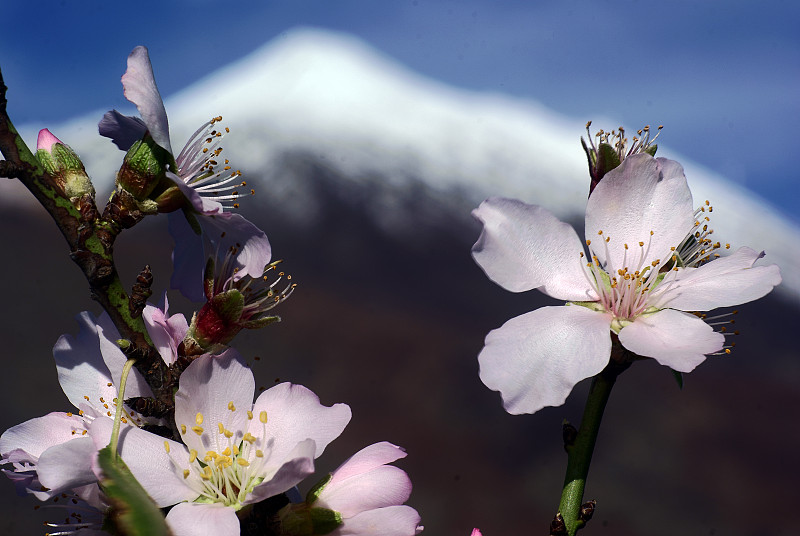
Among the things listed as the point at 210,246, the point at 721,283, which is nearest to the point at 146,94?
the point at 210,246

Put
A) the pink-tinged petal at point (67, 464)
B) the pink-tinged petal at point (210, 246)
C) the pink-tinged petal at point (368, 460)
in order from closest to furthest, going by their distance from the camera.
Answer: the pink-tinged petal at point (67, 464)
the pink-tinged petal at point (368, 460)
the pink-tinged petal at point (210, 246)

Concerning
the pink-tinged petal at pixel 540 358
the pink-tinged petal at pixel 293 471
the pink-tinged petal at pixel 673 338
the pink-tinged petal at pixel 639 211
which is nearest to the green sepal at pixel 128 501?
the pink-tinged petal at pixel 293 471

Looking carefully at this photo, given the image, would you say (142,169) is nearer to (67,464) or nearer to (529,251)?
(67,464)

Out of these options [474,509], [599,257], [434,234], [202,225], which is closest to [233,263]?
[202,225]

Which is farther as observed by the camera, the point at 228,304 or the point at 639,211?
the point at 639,211

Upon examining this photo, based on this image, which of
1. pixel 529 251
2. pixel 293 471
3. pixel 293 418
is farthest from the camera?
pixel 529 251

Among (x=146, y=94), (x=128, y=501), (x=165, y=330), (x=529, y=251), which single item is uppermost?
(x=146, y=94)

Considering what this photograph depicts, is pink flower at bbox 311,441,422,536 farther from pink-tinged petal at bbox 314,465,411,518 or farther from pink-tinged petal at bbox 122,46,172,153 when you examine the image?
pink-tinged petal at bbox 122,46,172,153

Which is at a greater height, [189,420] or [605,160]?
[605,160]

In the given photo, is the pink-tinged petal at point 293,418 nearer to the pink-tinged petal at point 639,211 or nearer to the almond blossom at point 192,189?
the almond blossom at point 192,189
